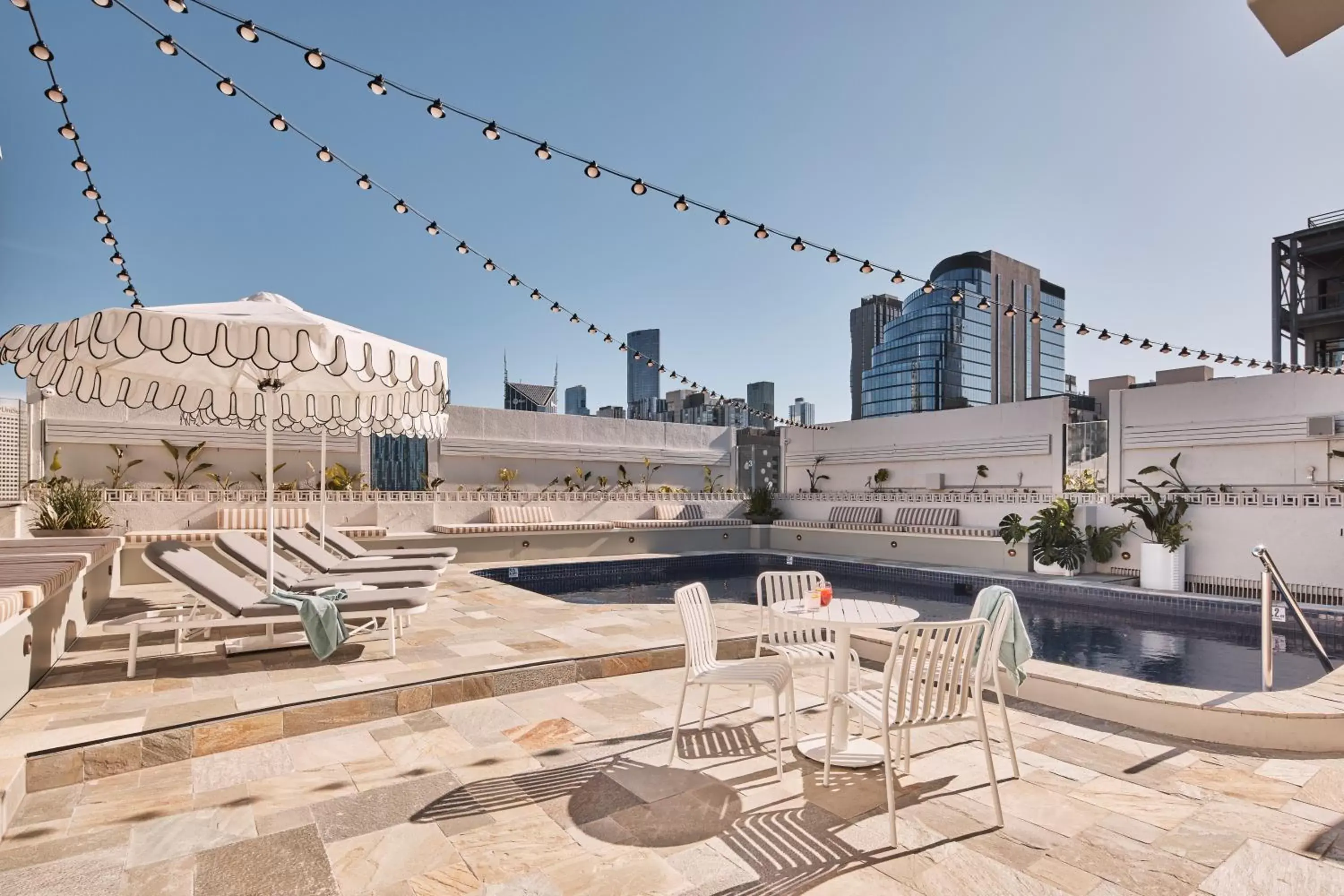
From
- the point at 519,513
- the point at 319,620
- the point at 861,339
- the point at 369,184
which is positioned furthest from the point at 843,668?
Result: the point at 861,339

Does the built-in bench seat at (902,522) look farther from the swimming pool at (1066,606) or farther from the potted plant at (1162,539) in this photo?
the potted plant at (1162,539)

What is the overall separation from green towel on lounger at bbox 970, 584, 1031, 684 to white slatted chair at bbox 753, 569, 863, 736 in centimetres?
68

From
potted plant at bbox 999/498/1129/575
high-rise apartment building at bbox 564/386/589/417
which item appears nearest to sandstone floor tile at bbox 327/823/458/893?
potted plant at bbox 999/498/1129/575

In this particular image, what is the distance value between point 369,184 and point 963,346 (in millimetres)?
67044

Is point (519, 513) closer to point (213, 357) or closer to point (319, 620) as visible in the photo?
point (319, 620)

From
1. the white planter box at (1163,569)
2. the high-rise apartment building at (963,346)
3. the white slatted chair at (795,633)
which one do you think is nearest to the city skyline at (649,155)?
the white planter box at (1163,569)

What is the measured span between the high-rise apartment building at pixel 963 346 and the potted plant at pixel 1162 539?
170 feet

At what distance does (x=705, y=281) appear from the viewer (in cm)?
1478

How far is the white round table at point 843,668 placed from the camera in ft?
10.9

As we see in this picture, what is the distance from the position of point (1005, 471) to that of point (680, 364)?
276 inches

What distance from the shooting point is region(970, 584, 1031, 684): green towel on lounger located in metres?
3.42

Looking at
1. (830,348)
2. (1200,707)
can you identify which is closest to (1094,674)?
(1200,707)

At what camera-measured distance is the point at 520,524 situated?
43.0 feet

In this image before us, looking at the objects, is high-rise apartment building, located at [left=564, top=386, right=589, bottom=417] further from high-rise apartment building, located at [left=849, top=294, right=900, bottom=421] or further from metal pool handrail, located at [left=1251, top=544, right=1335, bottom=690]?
metal pool handrail, located at [left=1251, top=544, right=1335, bottom=690]
